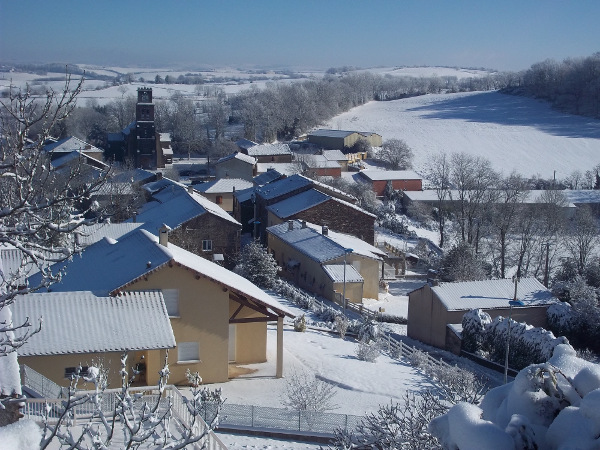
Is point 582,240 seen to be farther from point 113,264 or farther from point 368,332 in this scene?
point 113,264

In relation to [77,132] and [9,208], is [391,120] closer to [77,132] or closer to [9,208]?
[77,132]

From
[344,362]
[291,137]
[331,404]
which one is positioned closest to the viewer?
[331,404]

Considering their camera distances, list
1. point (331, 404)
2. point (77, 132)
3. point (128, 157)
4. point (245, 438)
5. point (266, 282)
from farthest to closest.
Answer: point (77, 132) → point (128, 157) → point (266, 282) → point (331, 404) → point (245, 438)

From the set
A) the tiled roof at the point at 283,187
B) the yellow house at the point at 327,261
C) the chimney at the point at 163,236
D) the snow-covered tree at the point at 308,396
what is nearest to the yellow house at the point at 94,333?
the chimney at the point at 163,236

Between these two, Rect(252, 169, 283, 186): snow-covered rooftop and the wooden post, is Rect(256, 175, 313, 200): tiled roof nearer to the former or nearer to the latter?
Rect(252, 169, 283, 186): snow-covered rooftop

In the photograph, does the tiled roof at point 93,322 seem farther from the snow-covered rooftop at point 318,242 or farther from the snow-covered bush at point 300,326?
the snow-covered rooftop at point 318,242

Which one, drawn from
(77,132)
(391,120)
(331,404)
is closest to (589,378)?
(331,404)

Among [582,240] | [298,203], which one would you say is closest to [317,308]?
[298,203]
